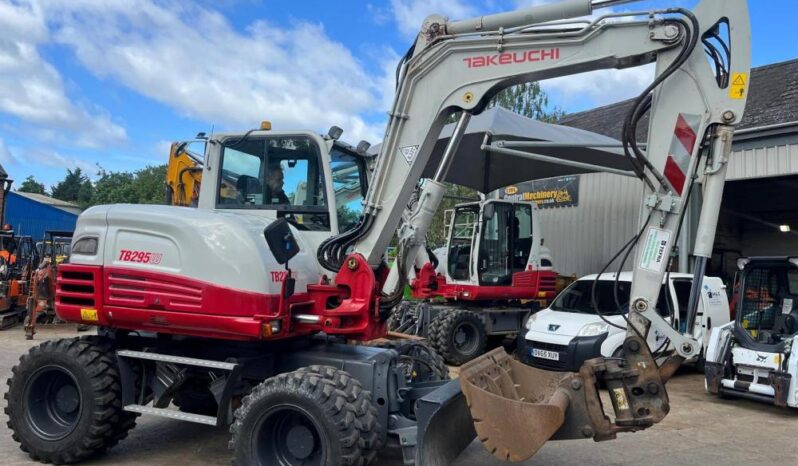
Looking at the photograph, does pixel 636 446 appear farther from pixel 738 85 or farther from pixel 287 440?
pixel 738 85

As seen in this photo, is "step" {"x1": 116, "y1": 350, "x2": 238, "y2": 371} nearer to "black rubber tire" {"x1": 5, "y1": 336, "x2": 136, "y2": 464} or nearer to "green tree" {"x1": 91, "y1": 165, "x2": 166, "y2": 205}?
"black rubber tire" {"x1": 5, "y1": 336, "x2": 136, "y2": 464}

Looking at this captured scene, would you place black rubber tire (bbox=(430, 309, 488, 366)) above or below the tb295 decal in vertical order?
below

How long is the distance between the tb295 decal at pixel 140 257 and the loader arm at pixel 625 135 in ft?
4.79

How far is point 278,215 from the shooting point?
551cm

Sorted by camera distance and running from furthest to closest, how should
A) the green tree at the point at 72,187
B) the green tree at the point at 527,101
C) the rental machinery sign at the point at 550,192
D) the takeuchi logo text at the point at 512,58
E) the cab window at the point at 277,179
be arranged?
the green tree at the point at 72,187 < the green tree at the point at 527,101 < the rental machinery sign at the point at 550,192 < the cab window at the point at 277,179 < the takeuchi logo text at the point at 512,58

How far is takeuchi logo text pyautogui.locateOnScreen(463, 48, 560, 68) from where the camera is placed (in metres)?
4.79

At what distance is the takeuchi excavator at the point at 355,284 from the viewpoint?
4352mm

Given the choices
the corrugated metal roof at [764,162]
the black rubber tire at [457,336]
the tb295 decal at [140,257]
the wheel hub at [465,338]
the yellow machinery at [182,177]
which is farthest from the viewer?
the corrugated metal roof at [764,162]

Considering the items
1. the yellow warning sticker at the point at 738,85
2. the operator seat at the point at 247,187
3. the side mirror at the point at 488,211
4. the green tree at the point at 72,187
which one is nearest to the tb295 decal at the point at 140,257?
the operator seat at the point at 247,187

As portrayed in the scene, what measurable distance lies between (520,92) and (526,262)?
19.5 meters

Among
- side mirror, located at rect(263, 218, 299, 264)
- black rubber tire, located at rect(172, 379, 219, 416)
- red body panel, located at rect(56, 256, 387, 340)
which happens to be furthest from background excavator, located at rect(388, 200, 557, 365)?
side mirror, located at rect(263, 218, 299, 264)

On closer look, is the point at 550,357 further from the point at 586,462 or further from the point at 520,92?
the point at 520,92

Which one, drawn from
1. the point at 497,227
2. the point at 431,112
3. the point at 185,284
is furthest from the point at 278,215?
the point at 497,227

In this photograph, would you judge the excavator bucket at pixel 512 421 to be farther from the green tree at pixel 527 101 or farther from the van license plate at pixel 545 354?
the green tree at pixel 527 101
